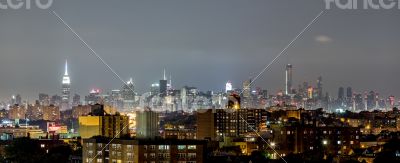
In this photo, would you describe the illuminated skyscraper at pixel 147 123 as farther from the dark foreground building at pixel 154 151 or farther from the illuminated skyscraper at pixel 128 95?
the illuminated skyscraper at pixel 128 95

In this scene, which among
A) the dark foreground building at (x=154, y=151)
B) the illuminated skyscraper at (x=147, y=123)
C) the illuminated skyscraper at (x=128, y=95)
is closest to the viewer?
the illuminated skyscraper at (x=147, y=123)

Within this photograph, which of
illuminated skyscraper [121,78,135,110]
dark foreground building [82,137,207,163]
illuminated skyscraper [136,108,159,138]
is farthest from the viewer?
illuminated skyscraper [121,78,135,110]

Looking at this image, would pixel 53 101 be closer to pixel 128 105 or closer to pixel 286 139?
pixel 128 105

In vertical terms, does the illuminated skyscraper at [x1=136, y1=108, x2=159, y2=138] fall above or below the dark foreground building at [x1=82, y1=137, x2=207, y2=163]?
above

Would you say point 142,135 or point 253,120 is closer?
point 142,135

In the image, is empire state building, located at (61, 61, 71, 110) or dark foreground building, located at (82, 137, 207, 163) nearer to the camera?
dark foreground building, located at (82, 137, 207, 163)

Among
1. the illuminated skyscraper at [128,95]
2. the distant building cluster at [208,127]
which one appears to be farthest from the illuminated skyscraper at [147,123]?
the illuminated skyscraper at [128,95]

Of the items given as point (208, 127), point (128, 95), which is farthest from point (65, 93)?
point (208, 127)

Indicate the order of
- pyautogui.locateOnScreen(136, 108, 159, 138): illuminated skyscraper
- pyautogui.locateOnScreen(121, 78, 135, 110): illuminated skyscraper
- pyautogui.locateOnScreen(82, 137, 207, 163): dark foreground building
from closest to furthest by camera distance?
pyautogui.locateOnScreen(136, 108, 159, 138): illuminated skyscraper
pyautogui.locateOnScreen(82, 137, 207, 163): dark foreground building
pyautogui.locateOnScreen(121, 78, 135, 110): illuminated skyscraper

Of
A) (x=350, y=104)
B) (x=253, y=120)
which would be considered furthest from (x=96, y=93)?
(x=253, y=120)

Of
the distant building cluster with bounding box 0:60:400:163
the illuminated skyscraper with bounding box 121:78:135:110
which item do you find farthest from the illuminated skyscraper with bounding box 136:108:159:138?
the illuminated skyscraper with bounding box 121:78:135:110

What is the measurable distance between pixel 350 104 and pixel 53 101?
Answer: 24570 millimetres

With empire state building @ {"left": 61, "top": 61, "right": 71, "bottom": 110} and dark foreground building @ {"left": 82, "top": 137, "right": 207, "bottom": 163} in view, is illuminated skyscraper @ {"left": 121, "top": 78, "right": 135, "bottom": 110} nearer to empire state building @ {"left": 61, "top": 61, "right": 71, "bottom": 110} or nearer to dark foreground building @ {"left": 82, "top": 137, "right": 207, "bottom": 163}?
empire state building @ {"left": 61, "top": 61, "right": 71, "bottom": 110}

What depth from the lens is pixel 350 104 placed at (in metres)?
69.8
